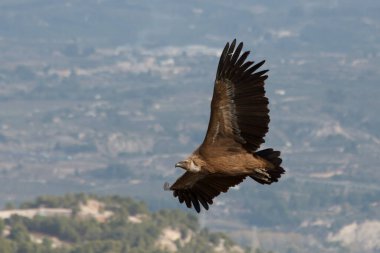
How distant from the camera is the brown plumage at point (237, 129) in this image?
20.2 metres

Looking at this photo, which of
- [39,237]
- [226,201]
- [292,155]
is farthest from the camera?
[292,155]

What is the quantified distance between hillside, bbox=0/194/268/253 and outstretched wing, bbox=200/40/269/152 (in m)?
60.2

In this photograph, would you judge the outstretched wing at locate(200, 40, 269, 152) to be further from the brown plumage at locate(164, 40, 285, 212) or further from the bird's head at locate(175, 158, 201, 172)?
the bird's head at locate(175, 158, 201, 172)

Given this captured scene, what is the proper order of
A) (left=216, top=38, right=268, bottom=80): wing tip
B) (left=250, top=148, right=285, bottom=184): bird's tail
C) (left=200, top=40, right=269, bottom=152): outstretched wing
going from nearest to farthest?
1. (left=250, top=148, right=285, bottom=184): bird's tail
2. (left=200, top=40, right=269, bottom=152): outstretched wing
3. (left=216, top=38, right=268, bottom=80): wing tip

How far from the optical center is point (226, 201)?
6708 inches

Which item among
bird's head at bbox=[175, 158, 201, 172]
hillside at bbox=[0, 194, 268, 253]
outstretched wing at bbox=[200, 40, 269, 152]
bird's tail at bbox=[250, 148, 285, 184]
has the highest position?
hillside at bbox=[0, 194, 268, 253]

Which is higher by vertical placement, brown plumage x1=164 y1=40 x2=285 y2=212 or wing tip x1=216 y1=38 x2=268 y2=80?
wing tip x1=216 y1=38 x2=268 y2=80

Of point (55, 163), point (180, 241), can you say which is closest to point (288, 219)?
point (55, 163)

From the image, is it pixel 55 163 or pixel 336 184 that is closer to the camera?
pixel 336 184

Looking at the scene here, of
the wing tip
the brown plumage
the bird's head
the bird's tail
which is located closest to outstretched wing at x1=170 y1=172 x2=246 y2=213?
the brown plumage

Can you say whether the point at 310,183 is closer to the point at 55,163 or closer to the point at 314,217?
the point at 314,217

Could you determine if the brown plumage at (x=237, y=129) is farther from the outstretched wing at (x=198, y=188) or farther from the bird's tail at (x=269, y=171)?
the outstretched wing at (x=198, y=188)

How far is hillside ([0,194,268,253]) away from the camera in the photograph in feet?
274

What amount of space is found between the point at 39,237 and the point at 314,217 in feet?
250
